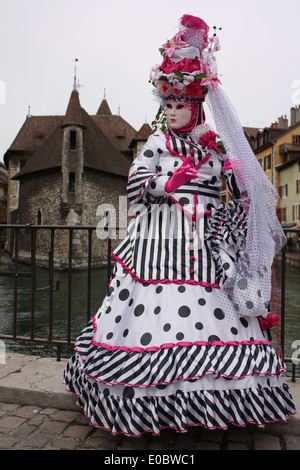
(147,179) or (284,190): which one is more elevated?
→ (284,190)

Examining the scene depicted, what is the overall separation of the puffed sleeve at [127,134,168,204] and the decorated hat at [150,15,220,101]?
34cm

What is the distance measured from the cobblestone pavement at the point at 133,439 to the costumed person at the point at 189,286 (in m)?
0.19

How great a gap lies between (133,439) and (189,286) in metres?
0.82

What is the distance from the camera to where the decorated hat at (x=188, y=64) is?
2188mm

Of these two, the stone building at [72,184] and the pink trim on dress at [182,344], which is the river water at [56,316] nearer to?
the pink trim on dress at [182,344]

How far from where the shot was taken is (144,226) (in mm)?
2119

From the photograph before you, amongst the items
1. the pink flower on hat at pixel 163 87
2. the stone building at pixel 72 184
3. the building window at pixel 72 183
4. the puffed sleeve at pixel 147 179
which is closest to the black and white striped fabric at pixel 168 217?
the puffed sleeve at pixel 147 179

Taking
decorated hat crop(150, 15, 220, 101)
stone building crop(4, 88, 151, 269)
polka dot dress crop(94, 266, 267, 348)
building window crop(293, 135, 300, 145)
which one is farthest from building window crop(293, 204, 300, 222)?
polka dot dress crop(94, 266, 267, 348)

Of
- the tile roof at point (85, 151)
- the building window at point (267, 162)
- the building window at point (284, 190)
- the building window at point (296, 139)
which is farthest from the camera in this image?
the building window at point (267, 162)

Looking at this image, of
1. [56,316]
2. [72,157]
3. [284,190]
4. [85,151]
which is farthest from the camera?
[284,190]

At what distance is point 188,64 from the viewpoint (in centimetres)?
220

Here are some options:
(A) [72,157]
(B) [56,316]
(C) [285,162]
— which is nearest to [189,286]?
(B) [56,316]

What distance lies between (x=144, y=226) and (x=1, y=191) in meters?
54.4

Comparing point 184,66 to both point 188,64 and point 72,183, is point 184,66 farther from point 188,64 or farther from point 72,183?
point 72,183
